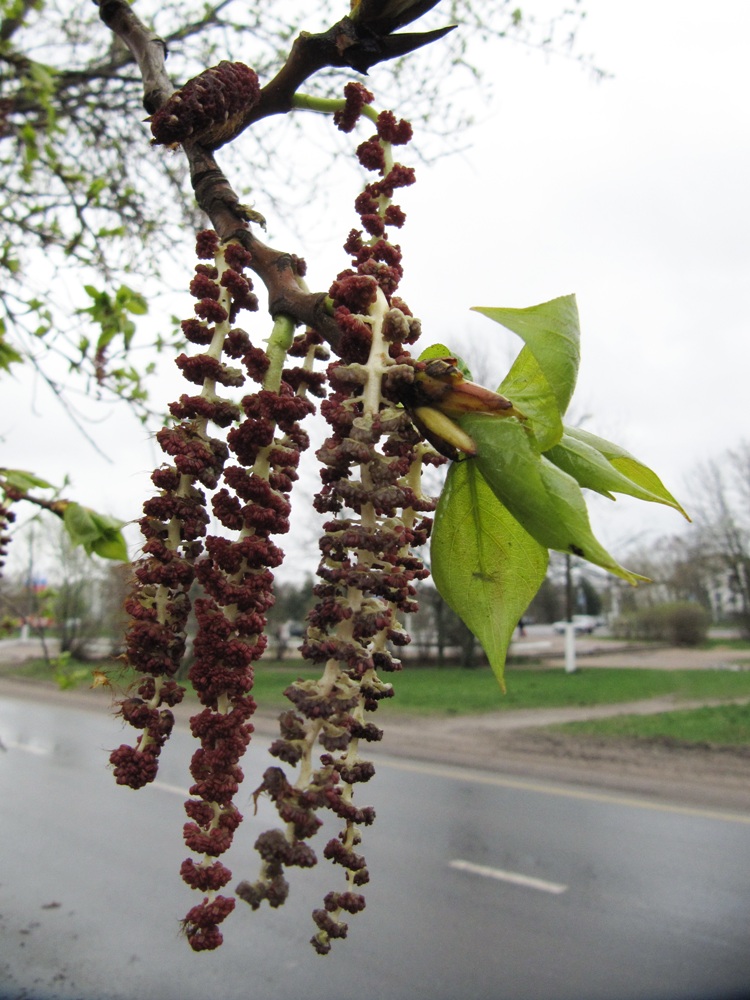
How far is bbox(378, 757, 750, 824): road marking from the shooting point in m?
9.42

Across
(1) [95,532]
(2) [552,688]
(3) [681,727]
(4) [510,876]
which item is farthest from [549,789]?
(1) [95,532]

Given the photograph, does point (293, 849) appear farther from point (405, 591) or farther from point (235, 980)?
point (235, 980)

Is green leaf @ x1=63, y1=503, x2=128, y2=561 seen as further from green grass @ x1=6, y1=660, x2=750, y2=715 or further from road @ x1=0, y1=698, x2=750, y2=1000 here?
green grass @ x1=6, y1=660, x2=750, y2=715

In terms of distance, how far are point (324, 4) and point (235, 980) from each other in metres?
6.08

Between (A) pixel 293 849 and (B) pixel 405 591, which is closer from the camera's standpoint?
(A) pixel 293 849

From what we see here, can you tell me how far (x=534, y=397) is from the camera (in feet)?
2.11

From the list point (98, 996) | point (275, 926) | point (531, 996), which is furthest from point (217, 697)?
point (275, 926)

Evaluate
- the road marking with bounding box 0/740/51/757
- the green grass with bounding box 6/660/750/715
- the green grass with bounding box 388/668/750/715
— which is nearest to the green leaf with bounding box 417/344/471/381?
the green grass with bounding box 6/660/750/715

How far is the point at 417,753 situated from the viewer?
13.1 metres

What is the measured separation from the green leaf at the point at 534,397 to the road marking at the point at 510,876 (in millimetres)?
7667

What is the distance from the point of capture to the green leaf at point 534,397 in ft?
2.03

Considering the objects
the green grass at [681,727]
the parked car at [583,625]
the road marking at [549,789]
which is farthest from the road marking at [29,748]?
the parked car at [583,625]

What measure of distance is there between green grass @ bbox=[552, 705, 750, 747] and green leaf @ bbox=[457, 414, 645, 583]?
45.0 ft

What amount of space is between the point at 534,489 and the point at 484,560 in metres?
0.13
